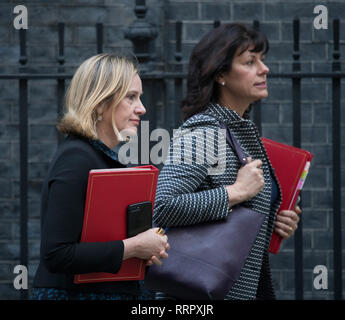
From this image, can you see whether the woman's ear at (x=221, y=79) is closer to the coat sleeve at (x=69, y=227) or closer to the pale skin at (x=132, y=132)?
the pale skin at (x=132, y=132)

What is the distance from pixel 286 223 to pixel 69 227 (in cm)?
110

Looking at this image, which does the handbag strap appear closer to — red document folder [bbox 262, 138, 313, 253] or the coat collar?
the coat collar

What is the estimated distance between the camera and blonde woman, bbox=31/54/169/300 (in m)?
2.23

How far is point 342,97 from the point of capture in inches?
201

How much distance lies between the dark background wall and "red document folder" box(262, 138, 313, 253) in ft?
6.88

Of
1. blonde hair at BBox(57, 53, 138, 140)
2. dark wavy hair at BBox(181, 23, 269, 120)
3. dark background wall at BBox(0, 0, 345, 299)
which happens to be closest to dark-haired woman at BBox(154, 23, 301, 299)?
dark wavy hair at BBox(181, 23, 269, 120)

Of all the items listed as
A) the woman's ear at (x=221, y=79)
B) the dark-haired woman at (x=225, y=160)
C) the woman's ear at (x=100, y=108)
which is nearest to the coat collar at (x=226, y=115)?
the dark-haired woman at (x=225, y=160)

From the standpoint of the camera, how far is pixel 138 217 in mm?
2375

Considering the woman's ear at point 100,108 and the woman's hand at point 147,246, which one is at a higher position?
the woman's ear at point 100,108

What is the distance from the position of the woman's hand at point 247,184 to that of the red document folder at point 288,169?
1.10 feet

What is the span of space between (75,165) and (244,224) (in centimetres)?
67

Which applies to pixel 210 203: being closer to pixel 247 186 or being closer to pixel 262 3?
pixel 247 186

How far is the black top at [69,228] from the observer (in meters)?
2.23
